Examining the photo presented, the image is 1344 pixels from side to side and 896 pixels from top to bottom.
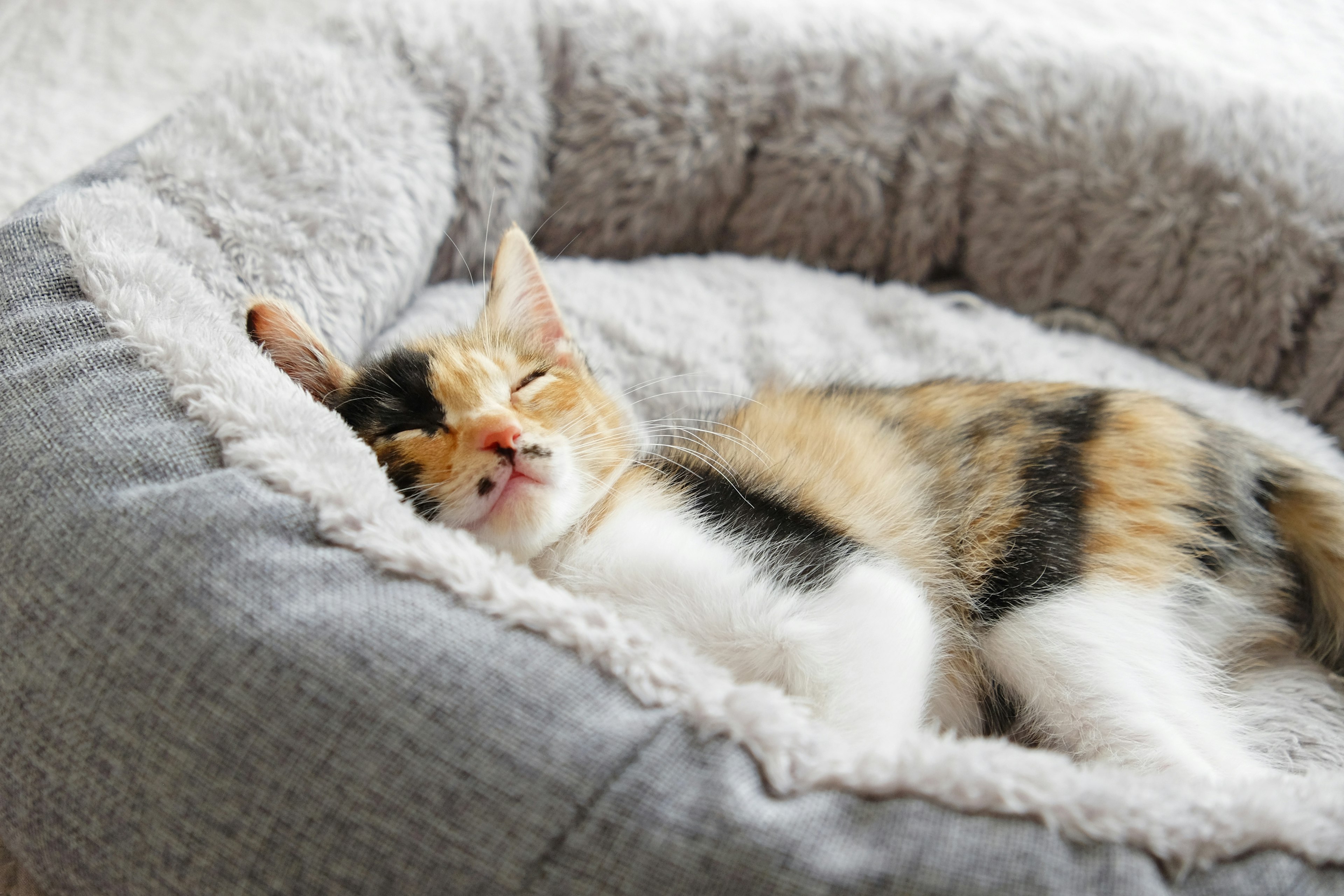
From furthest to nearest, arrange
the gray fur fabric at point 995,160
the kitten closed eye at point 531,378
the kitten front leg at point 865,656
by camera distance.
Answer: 1. the gray fur fabric at point 995,160
2. the kitten closed eye at point 531,378
3. the kitten front leg at point 865,656

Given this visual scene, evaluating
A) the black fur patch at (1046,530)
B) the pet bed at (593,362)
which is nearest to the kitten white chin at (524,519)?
the pet bed at (593,362)

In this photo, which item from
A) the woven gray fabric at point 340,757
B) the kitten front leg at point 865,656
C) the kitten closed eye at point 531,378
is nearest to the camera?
the woven gray fabric at point 340,757

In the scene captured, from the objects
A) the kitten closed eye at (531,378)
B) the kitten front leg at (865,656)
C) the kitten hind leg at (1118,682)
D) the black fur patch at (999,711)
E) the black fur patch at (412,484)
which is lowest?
the black fur patch at (999,711)

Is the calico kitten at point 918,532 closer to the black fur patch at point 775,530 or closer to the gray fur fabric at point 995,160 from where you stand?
the black fur patch at point 775,530

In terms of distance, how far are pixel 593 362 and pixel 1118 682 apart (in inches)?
37.2

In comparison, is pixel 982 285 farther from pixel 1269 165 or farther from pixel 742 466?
pixel 742 466

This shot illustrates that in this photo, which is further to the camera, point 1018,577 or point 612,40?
point 612,40

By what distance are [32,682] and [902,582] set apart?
889 mm

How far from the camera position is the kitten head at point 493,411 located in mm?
1026

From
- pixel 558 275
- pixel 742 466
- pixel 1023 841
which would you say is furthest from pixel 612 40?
pixel 1023 841

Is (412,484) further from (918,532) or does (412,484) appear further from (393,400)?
(918,532)

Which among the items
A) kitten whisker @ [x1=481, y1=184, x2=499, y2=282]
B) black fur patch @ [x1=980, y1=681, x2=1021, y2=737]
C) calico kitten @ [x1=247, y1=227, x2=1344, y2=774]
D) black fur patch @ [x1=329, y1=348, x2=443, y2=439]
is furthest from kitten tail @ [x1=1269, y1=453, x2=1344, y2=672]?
kitten whisker @ [x1=481, y1=184, x2=499, y2=282]

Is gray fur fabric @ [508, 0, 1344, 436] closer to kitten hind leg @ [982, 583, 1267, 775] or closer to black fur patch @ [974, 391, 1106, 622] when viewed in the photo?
black fur patch @ [974, 391, 1106, 622]

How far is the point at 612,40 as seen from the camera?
1.84m
